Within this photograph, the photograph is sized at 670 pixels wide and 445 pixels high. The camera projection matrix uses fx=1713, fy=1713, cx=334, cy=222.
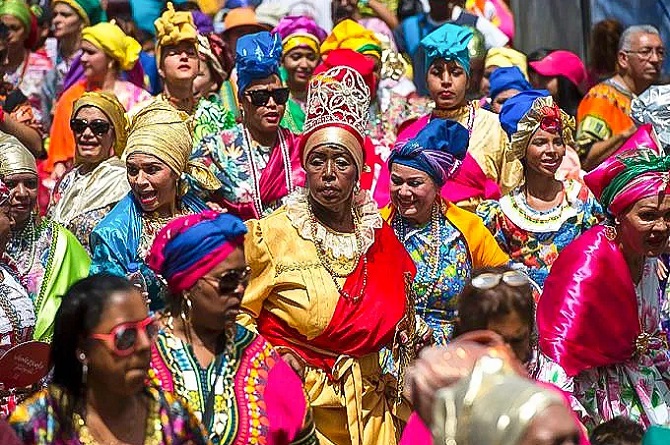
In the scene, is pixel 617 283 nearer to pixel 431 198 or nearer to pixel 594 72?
pixel 431 198

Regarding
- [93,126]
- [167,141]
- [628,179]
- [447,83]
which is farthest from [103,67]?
[628,179]

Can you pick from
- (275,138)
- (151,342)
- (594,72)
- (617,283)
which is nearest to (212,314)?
(151,342)

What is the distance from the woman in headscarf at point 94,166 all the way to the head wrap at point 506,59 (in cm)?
310

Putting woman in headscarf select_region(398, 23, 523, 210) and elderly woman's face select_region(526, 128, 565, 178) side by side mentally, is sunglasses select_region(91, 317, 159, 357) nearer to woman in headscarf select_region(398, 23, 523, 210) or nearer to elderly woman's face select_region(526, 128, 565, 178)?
elderly woman's face select_region(526, 128, 565, 178)

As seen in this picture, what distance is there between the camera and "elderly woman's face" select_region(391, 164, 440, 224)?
809 centimetres

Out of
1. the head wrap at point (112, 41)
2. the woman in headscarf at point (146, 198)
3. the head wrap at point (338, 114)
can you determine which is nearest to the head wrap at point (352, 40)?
the head wrap at point (112, 41)

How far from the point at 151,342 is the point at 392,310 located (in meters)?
2.14

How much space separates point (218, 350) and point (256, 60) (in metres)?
3.49

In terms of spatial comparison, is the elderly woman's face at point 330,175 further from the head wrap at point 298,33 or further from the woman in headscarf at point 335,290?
the head wrap at point 298,33

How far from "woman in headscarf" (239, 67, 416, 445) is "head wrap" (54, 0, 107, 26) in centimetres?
443

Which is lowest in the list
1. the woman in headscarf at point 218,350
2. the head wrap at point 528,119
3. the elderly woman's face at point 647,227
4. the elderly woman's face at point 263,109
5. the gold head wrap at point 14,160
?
the head wrap at point 528,119

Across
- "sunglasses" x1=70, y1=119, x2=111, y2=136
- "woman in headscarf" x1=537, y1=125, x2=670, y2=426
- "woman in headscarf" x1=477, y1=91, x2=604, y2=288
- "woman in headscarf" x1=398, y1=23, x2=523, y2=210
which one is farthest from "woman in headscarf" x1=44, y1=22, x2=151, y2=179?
"woman in headscarf" x1=537, y1=125, x2=670, y2=426

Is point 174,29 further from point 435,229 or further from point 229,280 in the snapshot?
point 229,280

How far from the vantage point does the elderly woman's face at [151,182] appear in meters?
7.77
